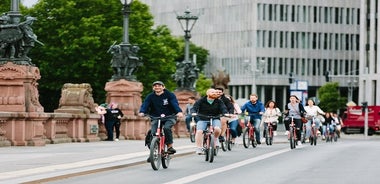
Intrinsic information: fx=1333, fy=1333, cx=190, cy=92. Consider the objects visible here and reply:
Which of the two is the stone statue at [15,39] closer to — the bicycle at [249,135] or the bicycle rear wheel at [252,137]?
the bicycle at [249,135]

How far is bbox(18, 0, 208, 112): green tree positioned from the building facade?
4855 centimetres

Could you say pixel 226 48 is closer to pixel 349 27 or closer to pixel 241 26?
pixel 241 26

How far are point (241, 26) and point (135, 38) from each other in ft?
178

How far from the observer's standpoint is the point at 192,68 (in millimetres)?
61156

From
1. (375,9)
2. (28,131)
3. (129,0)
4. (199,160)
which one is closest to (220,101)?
(199,160)

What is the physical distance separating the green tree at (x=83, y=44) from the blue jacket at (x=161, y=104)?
57957mm

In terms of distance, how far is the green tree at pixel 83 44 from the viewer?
8356cm

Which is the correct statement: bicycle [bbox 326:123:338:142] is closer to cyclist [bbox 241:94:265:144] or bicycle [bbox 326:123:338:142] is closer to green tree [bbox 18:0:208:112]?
cyclist [bbox 241:94:265:144]

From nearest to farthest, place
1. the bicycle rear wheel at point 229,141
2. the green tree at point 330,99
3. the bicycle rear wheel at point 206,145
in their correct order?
the bicycle rear wheel at point 206,145 → the bicycle rear wheel at point 229,141 → the green tree at point 330,99

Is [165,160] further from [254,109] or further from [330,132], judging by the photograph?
[330,132]

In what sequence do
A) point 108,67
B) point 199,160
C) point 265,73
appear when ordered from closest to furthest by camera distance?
point 199,160 → point 108,67 → point 265,73

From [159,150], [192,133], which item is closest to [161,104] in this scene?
[159,150]

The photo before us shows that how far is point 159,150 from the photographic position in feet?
78.2

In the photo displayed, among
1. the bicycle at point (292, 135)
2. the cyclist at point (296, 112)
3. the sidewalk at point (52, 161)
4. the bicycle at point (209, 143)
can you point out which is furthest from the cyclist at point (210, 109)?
the cyclist at point (296, 112)
